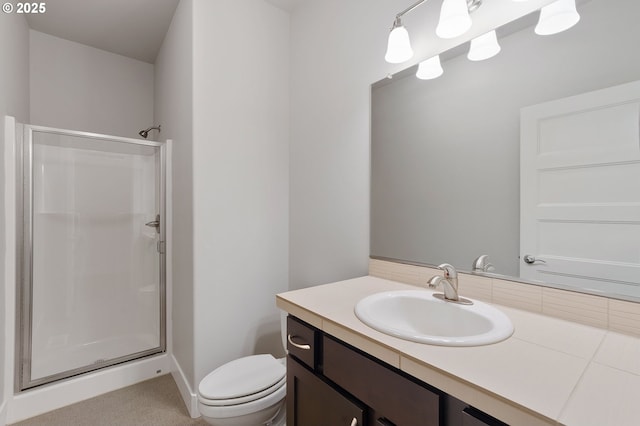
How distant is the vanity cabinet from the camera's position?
63cm

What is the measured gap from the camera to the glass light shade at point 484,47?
1.07 m

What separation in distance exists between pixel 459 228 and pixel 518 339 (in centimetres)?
53

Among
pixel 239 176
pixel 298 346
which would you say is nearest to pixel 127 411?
pixel 298 346

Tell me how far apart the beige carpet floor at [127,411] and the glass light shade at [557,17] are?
93.8 inches

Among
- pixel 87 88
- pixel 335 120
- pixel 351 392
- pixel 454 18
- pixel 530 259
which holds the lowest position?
pixel 351 392

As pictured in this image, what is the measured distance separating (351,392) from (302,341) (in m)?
0.25

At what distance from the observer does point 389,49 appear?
1.29 m

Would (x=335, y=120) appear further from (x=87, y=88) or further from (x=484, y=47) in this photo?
(x=87, y=88)

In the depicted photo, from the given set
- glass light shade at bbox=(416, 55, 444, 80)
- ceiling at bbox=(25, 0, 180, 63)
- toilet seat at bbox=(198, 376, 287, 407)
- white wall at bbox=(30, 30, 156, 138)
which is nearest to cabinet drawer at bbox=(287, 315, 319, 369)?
toilet seat at bbox=(198, 376, 287, 407)

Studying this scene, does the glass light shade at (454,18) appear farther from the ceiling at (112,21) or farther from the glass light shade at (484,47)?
the ceiling at (112,21)

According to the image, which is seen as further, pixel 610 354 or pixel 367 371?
pixel 367 371

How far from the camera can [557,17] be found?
0.92 metres

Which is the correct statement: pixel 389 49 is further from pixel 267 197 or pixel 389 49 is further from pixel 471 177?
pixel 267 197

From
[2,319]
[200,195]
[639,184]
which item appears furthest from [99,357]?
[639,184]
